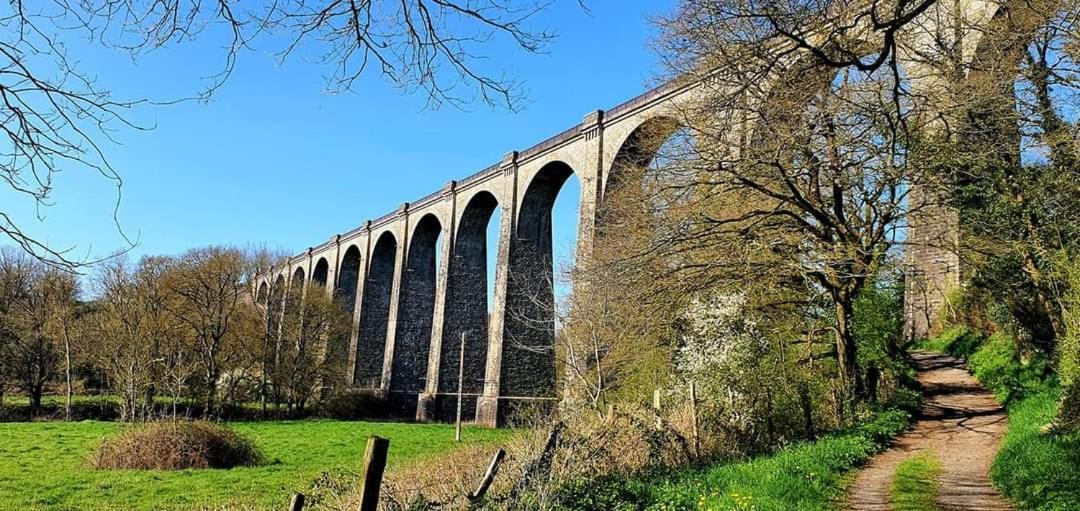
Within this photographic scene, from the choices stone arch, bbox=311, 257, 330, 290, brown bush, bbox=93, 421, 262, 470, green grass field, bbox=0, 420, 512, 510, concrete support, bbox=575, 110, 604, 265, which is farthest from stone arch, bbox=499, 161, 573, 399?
stone arch, bbox=311, 257, 330, 290

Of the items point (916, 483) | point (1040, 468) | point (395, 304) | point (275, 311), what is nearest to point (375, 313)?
point (395, 304)

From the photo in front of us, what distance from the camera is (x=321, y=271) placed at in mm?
41281

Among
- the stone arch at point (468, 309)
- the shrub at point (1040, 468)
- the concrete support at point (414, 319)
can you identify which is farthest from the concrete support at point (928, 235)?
the concrete support at point (414, 319)

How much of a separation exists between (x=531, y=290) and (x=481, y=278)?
4.90 meters

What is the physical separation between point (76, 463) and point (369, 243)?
23083 mm

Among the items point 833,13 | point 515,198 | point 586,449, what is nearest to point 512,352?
point 515,198

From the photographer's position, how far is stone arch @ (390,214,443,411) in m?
29.9

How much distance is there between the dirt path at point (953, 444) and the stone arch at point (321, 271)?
3201cm

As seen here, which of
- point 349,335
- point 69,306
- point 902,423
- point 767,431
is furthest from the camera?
point 349,335

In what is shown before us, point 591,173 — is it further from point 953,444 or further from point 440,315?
point 953,444

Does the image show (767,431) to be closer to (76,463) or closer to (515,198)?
(76,463)

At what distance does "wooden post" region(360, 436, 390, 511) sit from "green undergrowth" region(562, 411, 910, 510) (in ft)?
6.11

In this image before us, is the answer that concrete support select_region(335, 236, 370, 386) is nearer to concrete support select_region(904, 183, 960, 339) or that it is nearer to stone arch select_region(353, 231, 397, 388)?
stone arch select_region(353, 231, 397, 388)

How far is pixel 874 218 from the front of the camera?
957cm
